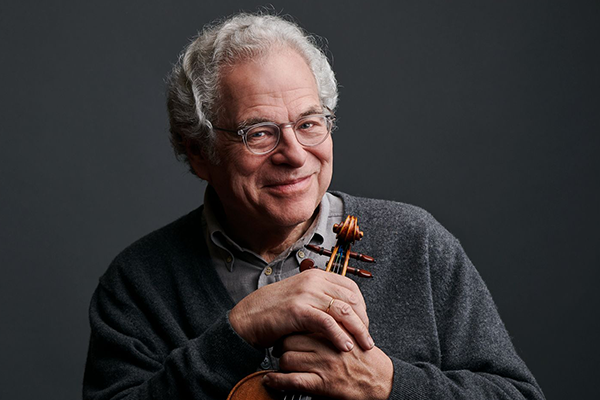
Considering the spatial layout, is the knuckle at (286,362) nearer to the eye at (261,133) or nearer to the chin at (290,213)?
the chin at (290,213)

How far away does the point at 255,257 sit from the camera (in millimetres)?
1872

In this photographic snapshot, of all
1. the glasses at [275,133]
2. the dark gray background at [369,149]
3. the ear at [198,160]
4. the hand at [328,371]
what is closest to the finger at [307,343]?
the hand at [328,371]

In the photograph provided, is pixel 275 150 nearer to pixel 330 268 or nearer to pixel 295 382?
pixel 330 268

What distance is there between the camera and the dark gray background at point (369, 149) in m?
2.63

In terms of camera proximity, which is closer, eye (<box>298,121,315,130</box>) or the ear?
eye (<box>298,121,315,130</box>)

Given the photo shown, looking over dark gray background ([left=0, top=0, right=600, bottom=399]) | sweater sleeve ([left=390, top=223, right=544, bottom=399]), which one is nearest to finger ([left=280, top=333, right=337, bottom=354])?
sweater sleeve ([left=390, top=223, right=544, bottom=399])

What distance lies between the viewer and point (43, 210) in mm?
2697

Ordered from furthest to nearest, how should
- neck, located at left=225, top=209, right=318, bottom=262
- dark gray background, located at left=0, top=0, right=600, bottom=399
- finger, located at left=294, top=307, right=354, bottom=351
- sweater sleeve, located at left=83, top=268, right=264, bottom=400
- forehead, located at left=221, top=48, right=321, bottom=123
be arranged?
1. dark gray background, located at left=0, top=0, right=600, bottom=399
2. neck, located at left=225, top=209, right=318, bottom=262
3. forehead, located at left=221, top=48, right=321, bottom=123
4. sweater sleeve, located at left=83, top=268, right=264, bottom=400
5. finger, located at left=294, top=307, right=354, bottom=351

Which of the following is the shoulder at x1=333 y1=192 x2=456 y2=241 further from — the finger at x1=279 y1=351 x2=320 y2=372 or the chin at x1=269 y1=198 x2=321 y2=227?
the finger at x1=279 y1=351 x2=320 y2=372

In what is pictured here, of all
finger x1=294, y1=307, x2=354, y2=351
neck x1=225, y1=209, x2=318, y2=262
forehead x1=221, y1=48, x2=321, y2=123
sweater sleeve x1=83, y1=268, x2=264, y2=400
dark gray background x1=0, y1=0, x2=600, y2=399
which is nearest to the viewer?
finger x1=294, y1=307, x2=354, y2=351

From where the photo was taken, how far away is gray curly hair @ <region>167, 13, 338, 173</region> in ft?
5.82

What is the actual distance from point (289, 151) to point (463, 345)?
59cm

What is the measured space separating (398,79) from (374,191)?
404mm

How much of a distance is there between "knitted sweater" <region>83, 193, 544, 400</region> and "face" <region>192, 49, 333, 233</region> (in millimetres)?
215
